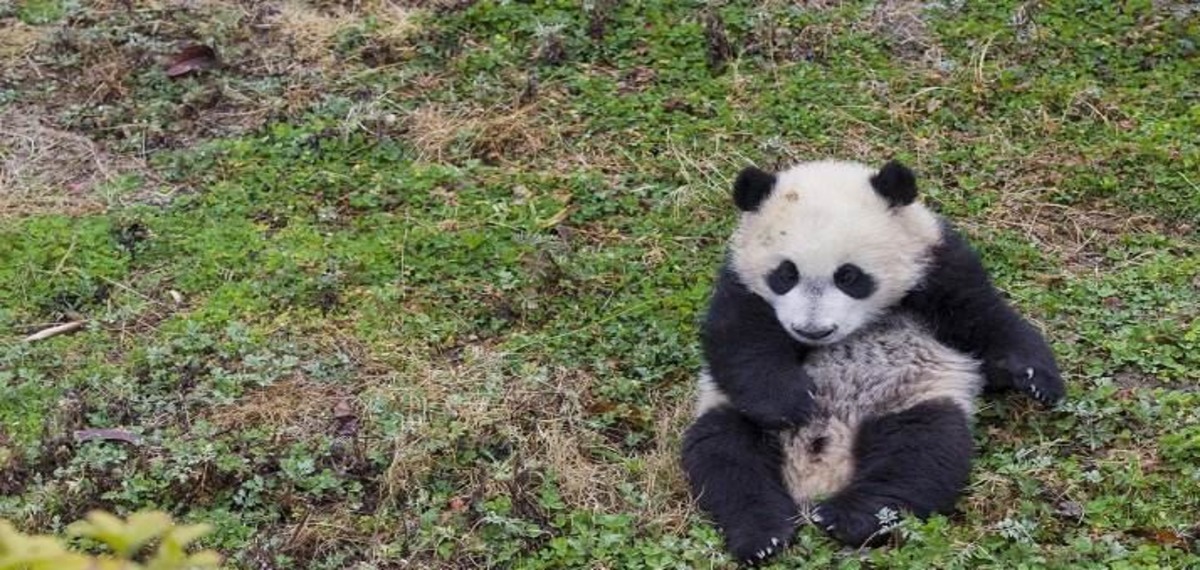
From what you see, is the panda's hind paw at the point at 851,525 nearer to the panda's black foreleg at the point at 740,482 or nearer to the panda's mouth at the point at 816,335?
the panda's black foreleg at the point at 740,482

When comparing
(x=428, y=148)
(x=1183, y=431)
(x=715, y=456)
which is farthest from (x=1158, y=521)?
(x=428, y=148)

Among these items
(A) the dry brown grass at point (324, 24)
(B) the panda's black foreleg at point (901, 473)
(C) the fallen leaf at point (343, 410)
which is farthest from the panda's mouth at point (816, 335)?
(A) the dry brown grass at point (324, 24)

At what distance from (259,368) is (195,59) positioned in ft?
9.48

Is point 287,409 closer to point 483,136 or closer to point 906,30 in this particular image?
point 483,136

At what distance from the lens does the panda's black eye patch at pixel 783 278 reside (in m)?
5.05

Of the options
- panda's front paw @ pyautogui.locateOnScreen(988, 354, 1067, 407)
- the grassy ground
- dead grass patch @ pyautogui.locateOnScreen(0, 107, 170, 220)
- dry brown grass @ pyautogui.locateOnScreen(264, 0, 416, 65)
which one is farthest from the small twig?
panda's front paw @ pyautogui.locateOnScreen(988, 354, 1067, 407)

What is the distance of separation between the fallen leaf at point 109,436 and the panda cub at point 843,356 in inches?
82.2

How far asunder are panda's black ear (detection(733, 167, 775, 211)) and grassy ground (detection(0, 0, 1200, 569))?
81 cm

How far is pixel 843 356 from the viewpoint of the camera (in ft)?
16.9

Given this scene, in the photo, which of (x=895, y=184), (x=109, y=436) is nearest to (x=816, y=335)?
(x=895, y=184)

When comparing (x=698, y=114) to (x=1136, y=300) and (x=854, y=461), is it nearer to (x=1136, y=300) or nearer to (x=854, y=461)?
(x=1136, y=300)

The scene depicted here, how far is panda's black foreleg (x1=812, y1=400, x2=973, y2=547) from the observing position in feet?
15.1

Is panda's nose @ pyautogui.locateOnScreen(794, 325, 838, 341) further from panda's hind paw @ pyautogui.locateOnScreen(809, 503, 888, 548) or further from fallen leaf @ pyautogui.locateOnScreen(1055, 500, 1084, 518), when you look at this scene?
fallen leaf @ pyautogui.locateOnScreen(1055, 500, 1084, 518)

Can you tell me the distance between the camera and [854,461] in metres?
4.89
